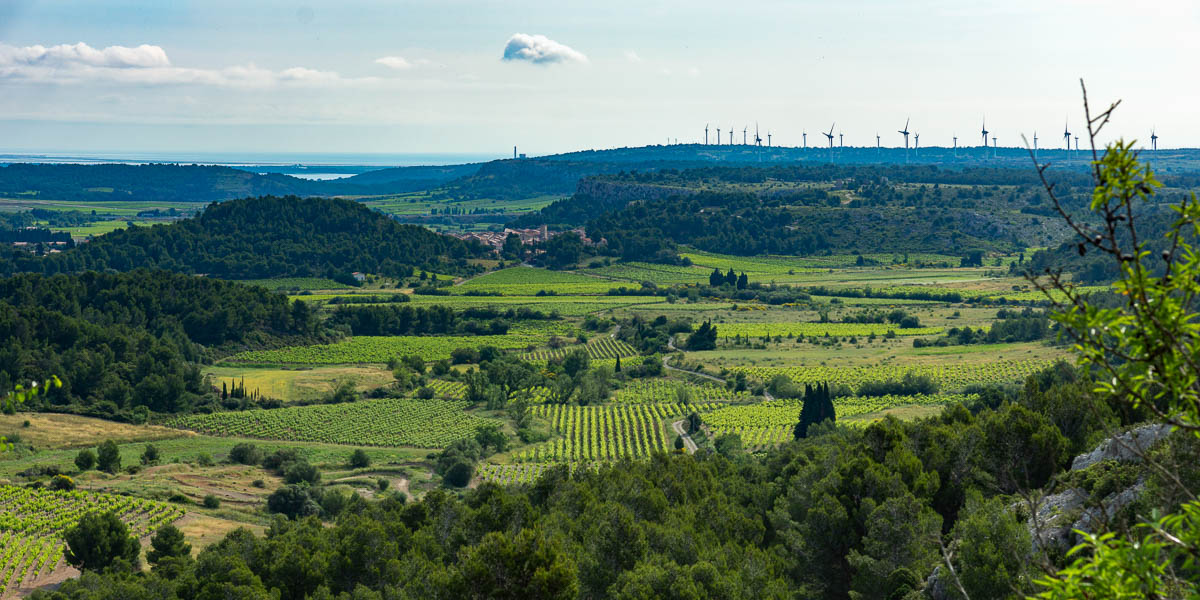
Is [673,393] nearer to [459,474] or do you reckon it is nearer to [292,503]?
[459,474]

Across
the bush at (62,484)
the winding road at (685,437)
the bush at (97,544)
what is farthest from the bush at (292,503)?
the winding road at (685,437)

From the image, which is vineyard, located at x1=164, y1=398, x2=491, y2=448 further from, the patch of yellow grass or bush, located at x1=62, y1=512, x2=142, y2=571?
bush, located at x1=62, y1=512, x2=142, y2=571

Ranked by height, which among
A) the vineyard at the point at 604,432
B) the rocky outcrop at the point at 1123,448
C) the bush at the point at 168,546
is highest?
the rocky outcrop at the point at 1123,448

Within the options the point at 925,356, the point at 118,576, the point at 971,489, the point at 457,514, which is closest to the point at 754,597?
the point at 971,489

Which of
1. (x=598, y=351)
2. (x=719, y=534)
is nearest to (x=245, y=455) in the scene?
(x=719, y=534)

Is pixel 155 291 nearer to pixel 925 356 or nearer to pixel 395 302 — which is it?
pixel 395 302

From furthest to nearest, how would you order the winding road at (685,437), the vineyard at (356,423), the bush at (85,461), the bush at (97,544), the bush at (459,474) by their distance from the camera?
1. the vineyard at (356,423)
2. the winding road at (685,437)
3. the bush at (85,461)
4. the bush at (459,474)
5. the bush at (97,544)

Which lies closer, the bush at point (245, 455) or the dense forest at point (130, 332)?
the bush at point (245, 455)

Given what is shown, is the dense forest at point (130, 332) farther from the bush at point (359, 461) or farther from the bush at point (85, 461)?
the bush at point (359, 461)
